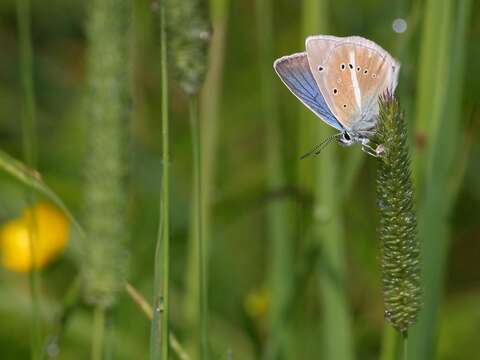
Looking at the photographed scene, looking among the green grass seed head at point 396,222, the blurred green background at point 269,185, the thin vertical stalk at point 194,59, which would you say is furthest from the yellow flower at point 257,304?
the green grass seed head at point 396,222

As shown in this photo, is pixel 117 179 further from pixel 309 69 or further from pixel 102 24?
pixel 309 69

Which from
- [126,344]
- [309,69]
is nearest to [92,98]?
[309,69]

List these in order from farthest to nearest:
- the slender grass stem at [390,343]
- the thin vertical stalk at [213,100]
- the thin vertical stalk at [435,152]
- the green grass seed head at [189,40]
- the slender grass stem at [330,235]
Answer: the thin vertical stalk at [213,100] → the slender grass stem at [330,235] → the thin vertical stalk at [435,152] → the slender grass stem at [390,343] → the green grass seed head at [189,40]

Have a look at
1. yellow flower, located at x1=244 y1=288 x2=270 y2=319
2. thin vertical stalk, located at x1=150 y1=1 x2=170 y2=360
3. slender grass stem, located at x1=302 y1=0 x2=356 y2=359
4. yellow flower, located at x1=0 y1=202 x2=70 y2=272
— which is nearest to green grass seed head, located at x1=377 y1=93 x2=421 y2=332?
thin vertical stalk, located at x1=150 y1=1 x2=170 y2=360

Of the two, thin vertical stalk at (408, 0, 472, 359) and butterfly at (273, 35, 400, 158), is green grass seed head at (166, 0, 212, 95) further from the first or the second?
thin vertical stalk at (408, 0, 472, 359)

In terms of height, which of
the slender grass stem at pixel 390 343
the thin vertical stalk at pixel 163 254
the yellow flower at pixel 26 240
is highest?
the thin vertical stalk at pixel 163 254

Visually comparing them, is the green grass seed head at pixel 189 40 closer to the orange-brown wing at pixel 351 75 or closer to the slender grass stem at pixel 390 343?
the orange-brown wing at pixel 351 75

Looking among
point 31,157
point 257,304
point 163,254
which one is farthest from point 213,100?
point 163,254
